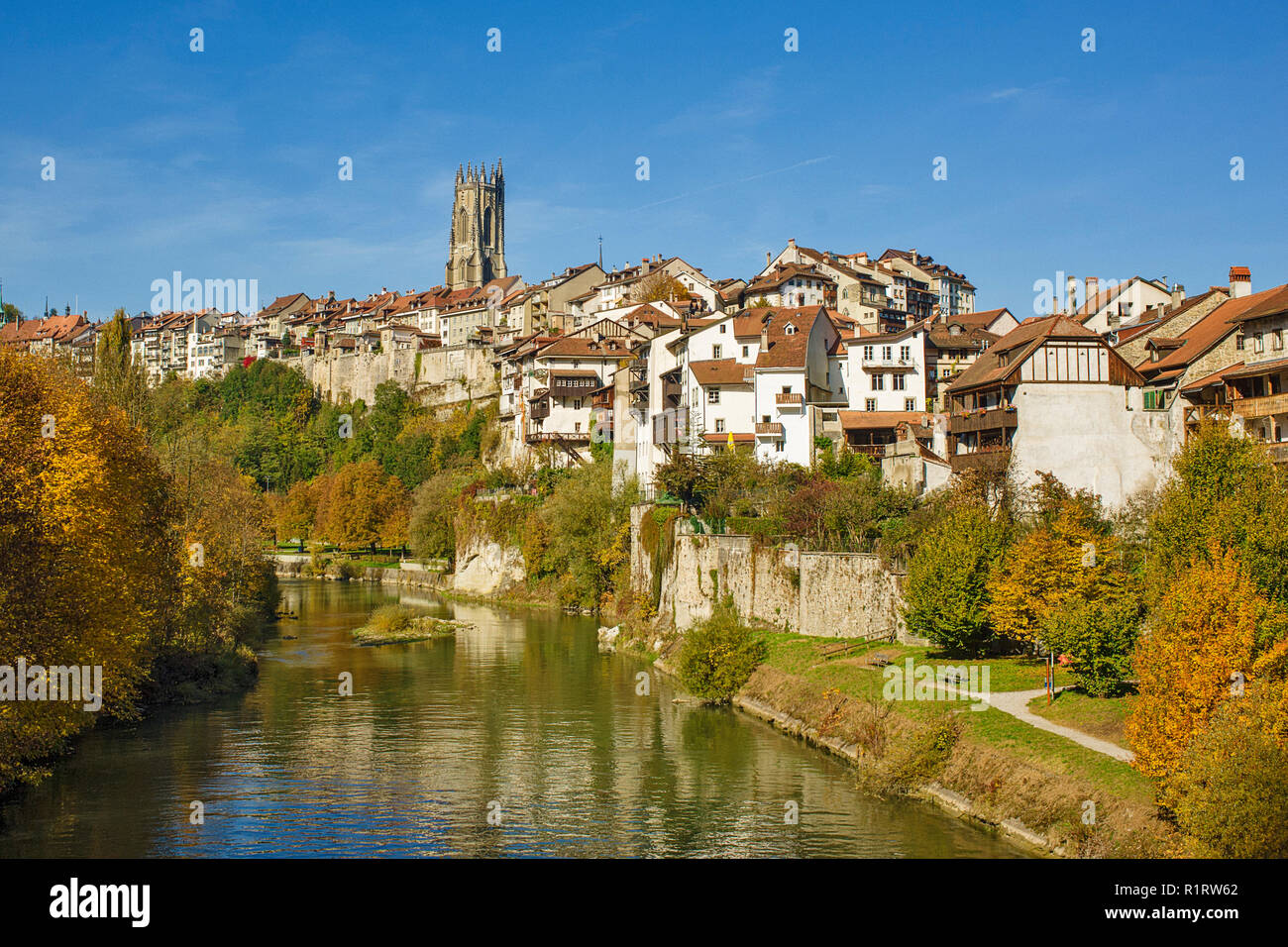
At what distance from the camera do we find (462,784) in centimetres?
2919

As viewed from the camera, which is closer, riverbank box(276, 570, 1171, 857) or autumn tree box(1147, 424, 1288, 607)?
riverbank box(276, 570, 1171, 857)

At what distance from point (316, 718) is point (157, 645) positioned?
6.67 metres

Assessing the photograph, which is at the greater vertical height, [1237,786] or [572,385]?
[572,385]

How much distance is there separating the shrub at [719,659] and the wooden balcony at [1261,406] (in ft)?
67.8

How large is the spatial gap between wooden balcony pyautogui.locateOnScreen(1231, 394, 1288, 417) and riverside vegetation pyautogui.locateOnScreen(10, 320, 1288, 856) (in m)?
5.22

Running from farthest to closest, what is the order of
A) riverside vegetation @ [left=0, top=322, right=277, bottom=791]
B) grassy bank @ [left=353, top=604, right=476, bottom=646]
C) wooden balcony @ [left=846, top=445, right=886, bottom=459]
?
wooden balcony @ [left=846, top=445, right=886, bottom=459], grassy bank @ [left=353, top=604, right=476, bottom=646], riverside vegetation @ [left=0, top=322, right=277, bottom=791]

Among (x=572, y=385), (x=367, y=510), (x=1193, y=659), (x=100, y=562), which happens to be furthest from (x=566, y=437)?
(x=1193, y=659)

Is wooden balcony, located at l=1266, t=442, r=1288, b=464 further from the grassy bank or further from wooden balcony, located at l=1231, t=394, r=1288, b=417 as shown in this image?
the grassy bank

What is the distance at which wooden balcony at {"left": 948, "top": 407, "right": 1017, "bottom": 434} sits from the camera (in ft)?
149

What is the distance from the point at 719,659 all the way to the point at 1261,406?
902 inches

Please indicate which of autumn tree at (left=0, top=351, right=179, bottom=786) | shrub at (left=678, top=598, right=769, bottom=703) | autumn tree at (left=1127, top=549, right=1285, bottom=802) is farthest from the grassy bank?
autumn tree at (left=1127, top=549, right=1285, bottom=802)

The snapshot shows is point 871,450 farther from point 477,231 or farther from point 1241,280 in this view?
point 477,231
